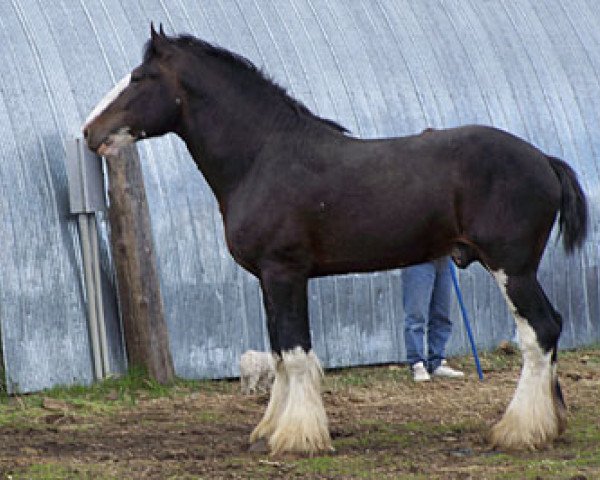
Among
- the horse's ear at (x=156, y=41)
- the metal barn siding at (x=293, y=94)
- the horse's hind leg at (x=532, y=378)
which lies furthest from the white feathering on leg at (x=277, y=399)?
the metal barn siding at (x=293, y=94)

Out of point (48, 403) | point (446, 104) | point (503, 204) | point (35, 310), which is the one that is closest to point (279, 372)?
point (503, 204)

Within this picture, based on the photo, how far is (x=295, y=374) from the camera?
791 cm

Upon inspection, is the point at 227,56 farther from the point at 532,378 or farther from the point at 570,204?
the point at 532,378

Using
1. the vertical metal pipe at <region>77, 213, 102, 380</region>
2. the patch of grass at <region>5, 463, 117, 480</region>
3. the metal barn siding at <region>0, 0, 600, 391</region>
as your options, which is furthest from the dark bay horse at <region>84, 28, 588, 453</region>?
the vertical metal pipe at <region>77, 213, 102, 380</region>

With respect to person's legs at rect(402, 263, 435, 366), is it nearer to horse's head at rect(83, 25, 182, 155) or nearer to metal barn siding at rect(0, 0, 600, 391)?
metal barn siding at rect(0, 0, 600, 391)

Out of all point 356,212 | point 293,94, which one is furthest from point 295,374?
point 293,94

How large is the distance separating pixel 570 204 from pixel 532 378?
1168 millimetres

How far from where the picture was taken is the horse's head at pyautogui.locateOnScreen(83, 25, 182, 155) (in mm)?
8297

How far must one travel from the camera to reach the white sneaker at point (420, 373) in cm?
1168

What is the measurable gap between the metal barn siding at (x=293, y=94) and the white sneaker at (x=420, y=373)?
1244 millimetres

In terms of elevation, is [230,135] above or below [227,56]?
below

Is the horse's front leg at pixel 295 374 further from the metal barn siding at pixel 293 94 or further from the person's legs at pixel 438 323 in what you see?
the person's legs at pixel 438 323

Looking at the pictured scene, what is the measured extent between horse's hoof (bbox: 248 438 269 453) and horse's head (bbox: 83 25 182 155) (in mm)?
2067

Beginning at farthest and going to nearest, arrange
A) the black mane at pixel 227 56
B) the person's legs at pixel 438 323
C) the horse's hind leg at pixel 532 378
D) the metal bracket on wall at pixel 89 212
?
the person's legs at pixel 438 323, the metal bracket on wall at pixel 89 212, the black mane at pixel 227 56, the horse's hind leg at pixel 532 378
